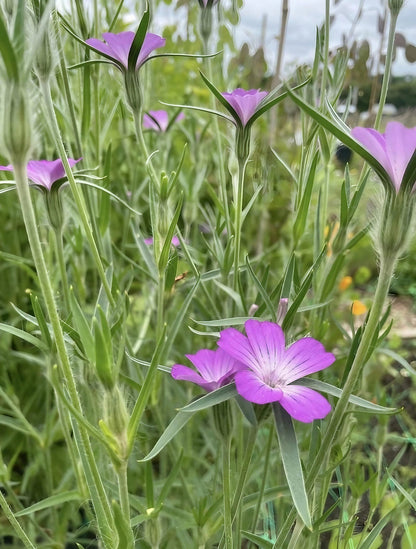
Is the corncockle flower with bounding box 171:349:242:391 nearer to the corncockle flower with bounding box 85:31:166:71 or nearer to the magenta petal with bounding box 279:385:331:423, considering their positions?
the magenta petal with bounding box 279:385:331:423

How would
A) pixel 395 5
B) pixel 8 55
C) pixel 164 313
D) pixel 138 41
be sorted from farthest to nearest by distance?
1. pixel 164 313
2. pixel 395 5
3. pixel 138 41
4. pixel 8 55

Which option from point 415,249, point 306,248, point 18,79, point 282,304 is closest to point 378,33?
point 282,304

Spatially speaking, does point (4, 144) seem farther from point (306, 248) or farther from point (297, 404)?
point (306, 248)

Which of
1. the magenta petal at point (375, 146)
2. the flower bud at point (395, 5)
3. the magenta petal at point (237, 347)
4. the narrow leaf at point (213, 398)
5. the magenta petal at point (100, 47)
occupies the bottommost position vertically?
the narrow leaf at point (213, 398)

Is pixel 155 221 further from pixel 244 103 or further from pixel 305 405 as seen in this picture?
pixel 305 405

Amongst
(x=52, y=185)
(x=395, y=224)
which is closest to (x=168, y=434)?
(x=395, y=224)

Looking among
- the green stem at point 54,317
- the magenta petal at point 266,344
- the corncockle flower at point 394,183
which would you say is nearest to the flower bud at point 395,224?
the corncockle flower at point 394,183

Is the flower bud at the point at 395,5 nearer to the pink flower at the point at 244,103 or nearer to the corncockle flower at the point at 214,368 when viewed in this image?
the pink flower at the point at 244,103
